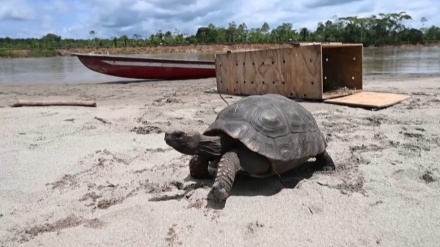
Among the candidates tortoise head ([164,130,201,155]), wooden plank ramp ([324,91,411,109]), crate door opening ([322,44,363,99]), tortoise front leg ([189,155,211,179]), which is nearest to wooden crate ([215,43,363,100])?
crate door opening ([322,44,363,99])

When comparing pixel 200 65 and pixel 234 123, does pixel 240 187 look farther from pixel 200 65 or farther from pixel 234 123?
pixel 200 65

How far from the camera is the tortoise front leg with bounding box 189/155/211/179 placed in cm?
380

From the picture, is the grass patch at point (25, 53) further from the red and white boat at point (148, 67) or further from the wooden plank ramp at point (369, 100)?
the wooden plank ramp at point (369, 100)

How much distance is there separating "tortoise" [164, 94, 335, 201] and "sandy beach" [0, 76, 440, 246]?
0.71 feet

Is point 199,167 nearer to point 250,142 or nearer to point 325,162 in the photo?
point 250,142

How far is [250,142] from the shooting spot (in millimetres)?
3473

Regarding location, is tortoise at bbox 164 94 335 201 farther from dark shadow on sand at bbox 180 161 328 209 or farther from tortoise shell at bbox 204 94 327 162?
dark shadow on sand at bbox 180 161 328 209

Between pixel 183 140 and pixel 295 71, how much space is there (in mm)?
5757

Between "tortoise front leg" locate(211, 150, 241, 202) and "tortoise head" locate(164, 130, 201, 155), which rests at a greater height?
"tortoise head" locate(164, 130, 201, 155)

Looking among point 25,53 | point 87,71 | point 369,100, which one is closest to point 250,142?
point 369,100

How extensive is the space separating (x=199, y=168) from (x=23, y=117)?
460 cm

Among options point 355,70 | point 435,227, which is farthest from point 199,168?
point 355,70

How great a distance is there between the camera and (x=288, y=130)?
3703 mm

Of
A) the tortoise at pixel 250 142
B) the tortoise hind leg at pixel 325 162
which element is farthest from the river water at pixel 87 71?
the tortoise at pixel 250 142
